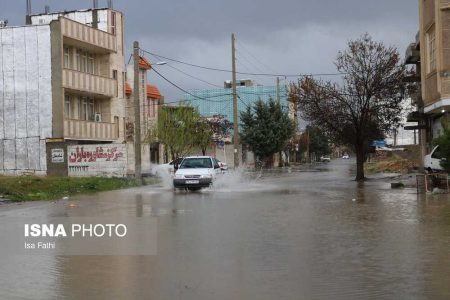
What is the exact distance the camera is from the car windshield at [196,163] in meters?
28.0

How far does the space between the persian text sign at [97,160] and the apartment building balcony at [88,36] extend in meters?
7.04

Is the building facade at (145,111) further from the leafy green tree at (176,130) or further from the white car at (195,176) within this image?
the white car at (195,176)

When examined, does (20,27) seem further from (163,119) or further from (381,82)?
(381,82)

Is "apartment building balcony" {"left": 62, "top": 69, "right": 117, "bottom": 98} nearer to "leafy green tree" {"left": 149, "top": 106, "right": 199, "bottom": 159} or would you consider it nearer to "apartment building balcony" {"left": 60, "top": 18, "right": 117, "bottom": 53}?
"apartment building balcony" {"left": 60, "top": 18, "right": 117, "bottom": 53}

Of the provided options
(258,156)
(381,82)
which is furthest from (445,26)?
(258,156)

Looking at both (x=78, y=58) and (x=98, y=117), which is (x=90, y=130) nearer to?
(x=98, y=117)

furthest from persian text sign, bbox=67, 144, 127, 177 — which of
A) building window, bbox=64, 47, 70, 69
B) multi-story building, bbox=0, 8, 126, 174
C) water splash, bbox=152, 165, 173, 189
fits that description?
building window, bbox=64, 47, 70, 69

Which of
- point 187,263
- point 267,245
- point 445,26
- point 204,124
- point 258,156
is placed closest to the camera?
point 187,263

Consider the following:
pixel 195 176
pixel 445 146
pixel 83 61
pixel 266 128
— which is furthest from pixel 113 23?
pixel 266 128

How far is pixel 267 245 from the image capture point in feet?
34.7

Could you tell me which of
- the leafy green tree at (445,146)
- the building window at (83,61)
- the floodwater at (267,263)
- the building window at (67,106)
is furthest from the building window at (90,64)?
the floodwater at (267,263)

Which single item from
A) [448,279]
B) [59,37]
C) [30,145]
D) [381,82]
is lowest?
[448,279]

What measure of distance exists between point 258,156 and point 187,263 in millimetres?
66086

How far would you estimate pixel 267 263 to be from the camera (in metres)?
8.88
